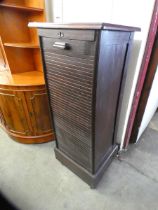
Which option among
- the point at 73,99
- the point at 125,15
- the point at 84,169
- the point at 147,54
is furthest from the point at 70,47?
the point at 84,169

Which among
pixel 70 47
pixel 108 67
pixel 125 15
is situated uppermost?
pixel 125 15

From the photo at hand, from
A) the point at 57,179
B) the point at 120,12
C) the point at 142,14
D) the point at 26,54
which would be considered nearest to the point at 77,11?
the point at 120,12

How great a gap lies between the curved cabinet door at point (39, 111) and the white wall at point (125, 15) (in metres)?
0.84

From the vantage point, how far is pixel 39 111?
1606mm

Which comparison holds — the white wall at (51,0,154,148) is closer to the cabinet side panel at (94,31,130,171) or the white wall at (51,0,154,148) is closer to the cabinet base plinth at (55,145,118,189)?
the cabinet side panel at (94,31,130,171)

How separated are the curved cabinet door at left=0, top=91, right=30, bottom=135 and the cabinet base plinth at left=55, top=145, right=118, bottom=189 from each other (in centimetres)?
54

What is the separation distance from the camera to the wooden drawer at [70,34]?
2.31ft

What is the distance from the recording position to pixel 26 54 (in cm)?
179

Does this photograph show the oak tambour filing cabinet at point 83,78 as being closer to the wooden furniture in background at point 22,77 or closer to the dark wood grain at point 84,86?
the dark wood grain at point 84,86

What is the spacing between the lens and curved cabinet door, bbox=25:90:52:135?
1500 mm

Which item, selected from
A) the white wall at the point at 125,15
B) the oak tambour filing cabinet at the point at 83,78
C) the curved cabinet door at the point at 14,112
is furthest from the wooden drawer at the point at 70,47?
the curved cabinet door at the point at 14,112

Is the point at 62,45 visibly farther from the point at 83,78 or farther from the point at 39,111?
the point at 39,111

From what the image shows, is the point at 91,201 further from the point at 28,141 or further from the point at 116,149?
the point at 28,141

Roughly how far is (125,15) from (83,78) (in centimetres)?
67
